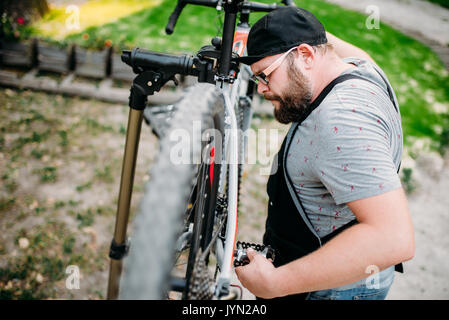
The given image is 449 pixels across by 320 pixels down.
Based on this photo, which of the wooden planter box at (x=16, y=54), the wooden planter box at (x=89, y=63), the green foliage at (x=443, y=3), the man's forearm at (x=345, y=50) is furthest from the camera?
the green foliage at (x=443, y=3)

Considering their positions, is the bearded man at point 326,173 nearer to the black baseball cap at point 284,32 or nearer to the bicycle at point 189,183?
the black baseball cap at point 284,32

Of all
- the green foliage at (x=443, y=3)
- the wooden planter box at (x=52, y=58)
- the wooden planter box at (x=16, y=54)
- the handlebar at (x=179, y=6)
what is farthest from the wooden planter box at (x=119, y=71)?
the green foliage at (x=443, y=3)

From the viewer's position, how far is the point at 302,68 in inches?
57.5

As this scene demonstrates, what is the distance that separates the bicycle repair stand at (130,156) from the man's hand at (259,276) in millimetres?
764

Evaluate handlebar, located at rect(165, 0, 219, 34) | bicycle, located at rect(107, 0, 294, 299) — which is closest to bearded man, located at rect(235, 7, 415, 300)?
bicycle, located at rect(107, 0, 294, 299)

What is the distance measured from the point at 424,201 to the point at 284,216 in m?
3.31

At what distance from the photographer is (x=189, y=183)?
0.91 meters

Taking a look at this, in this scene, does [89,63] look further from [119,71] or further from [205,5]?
[205,5]

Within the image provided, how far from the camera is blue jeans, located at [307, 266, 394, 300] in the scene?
164 cm

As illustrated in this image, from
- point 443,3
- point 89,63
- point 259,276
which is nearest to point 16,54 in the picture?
point 89,63

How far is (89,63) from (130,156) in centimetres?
427

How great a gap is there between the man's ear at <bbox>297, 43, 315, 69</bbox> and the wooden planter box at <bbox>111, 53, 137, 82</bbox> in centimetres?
440

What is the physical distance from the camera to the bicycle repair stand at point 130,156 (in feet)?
5.16
